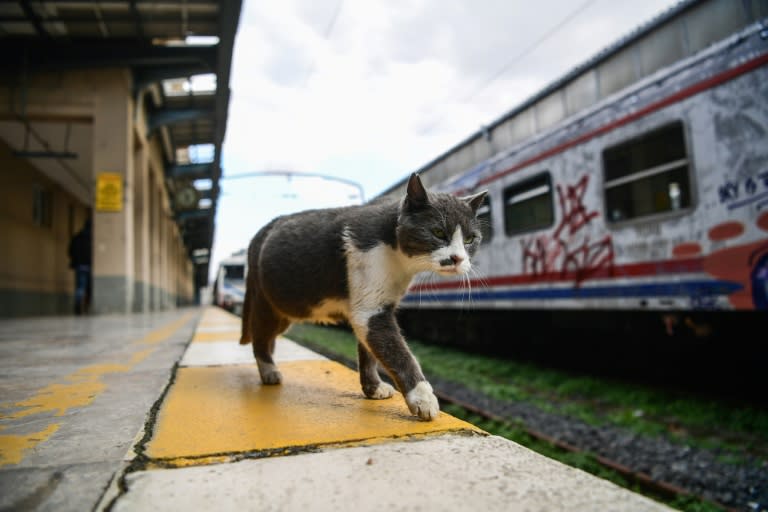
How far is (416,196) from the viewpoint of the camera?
70.4 inches

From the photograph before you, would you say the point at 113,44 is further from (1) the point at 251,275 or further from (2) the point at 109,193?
(1) the point at 251,275

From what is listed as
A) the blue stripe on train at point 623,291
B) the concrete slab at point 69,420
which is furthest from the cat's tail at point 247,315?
the blue stripe on train at point 623,291

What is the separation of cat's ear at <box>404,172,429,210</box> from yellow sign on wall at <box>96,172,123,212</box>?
35.0 feet

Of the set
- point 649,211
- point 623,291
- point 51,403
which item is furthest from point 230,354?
point 649,211

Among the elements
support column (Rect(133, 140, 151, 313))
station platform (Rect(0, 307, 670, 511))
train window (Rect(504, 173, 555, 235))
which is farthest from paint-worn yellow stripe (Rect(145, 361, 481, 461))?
support column (Rect(133, 140, 151, 313))

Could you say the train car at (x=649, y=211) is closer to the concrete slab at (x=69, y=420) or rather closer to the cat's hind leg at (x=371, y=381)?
the cat's hind leg at (x=371, y=381)

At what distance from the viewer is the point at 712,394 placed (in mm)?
4992

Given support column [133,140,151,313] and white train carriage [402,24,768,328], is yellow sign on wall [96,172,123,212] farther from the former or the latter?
white train carriage [402,24,768,328]

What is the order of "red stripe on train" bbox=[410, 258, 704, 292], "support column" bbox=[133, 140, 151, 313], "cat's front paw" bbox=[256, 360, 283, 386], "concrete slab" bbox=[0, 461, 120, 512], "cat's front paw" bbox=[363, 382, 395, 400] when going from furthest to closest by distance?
1. "support column" bbox=[133, 140, 151, 313]
2. "red stripe on train" bbox=[410, 258, 704, 292]
3. "cat's front paw" bbox=[256, 360, 283, 386]
4. "cat's front paw" bbox=[363, 382, 395, 400]
5. "concrete slab" bbox=[0, 461, 120, 512]

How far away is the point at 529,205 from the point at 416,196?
18.4 feet

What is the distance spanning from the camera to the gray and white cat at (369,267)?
173 centimetres

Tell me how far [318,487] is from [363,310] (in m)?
0.86

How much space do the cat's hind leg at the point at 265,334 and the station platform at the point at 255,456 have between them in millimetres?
71

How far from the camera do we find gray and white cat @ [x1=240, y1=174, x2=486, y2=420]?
5.67 ft
